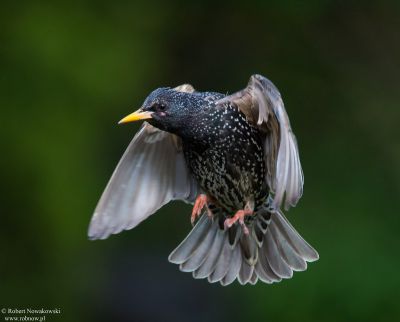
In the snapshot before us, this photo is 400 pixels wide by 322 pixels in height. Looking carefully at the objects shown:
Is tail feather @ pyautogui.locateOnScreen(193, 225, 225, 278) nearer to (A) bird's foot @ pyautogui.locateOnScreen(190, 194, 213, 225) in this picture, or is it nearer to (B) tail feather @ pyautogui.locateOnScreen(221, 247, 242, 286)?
(B) tail feather @ pyautogui.locateOnScreen(221, 247, 242, 286)

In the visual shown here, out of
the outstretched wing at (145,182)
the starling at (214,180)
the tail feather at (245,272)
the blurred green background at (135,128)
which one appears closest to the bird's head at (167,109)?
the starling at (214,180)

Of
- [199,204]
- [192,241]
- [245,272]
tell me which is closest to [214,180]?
[199,204]

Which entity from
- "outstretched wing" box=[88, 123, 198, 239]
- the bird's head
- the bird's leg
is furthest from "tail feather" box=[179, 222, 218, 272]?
the bird's head

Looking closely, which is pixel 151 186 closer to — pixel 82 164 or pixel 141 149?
pixel 141 149

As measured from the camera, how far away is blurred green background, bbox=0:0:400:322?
8883 mm

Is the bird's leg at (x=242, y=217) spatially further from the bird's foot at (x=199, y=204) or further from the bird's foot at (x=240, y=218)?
the bird's foot at (x=199, y=204)

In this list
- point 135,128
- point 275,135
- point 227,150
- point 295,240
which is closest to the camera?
point 275,135

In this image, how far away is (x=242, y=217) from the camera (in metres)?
5.99

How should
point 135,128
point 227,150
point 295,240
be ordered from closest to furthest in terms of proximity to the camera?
point 227,150, point 295,240, point 135,128

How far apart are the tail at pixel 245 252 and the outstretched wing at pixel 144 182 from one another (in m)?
0.38

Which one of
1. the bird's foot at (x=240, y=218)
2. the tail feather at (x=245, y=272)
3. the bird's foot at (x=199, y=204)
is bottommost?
the tail feather at (x=245, y=272)

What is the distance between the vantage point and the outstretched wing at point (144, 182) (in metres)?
6.06

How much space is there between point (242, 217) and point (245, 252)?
0.72m

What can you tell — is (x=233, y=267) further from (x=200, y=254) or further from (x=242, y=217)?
(x=242, y=217)
